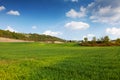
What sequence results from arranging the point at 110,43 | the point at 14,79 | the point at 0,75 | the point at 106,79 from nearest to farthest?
the point at 106,79 < the point at 14,79 < the point at 0,75 < the point at 110,43

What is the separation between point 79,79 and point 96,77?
4.01ft

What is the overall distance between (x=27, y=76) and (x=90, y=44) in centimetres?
8888

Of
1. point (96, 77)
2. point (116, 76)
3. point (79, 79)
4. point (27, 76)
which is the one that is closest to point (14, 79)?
point (27, 76)

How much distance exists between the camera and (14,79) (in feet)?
50.3

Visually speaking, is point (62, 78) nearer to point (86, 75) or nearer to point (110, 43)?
point (86, 75)

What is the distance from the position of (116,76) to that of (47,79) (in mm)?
4640

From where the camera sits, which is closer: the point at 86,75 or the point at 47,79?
the point at 47,79

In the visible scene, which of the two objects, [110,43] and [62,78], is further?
[110,43]

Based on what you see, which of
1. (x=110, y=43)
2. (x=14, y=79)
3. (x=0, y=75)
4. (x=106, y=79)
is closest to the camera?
(x=106, y=79)

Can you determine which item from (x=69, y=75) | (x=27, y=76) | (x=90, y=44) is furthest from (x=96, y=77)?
(x=90, y=44)

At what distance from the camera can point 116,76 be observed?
1466cm

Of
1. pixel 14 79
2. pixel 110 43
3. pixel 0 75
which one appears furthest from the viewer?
pixel 110 43

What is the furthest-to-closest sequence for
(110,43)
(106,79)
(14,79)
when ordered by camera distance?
(110,43), (14,79), (106,79)

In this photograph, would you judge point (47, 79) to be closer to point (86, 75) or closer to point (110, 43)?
point (86, 75)
